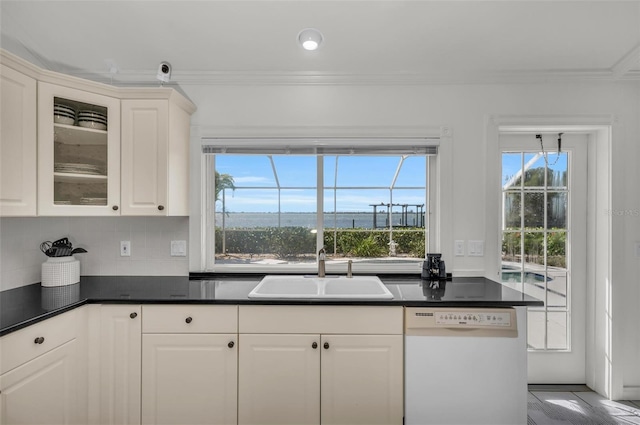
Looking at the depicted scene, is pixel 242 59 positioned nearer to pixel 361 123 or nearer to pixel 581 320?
pixel 361 123

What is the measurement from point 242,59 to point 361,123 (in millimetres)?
913

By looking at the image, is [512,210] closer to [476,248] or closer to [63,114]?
[476,248]

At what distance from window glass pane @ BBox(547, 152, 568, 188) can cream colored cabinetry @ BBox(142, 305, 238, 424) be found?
246cm

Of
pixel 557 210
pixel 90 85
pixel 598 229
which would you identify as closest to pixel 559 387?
pixel 598 229

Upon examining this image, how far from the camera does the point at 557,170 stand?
8.03 ft

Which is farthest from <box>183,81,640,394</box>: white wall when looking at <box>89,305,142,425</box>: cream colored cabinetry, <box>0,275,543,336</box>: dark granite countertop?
<box>89,305,142,425</box>: cream colored cabinetry

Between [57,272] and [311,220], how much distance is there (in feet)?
5.41

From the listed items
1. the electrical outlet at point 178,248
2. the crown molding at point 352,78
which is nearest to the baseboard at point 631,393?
the crown molding at point 352,78

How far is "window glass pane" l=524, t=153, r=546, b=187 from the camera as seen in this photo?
245 centimetres

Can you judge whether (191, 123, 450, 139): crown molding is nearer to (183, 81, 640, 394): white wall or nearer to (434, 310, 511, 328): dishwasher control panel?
(183, 81, 640, 394): white wall

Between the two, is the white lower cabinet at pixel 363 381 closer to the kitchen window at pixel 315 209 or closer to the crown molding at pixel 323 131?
the kitchen window at pixel 315 209

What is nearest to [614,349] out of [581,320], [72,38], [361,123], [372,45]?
[581,320]

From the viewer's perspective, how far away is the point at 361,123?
232 cm

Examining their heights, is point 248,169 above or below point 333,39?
below
